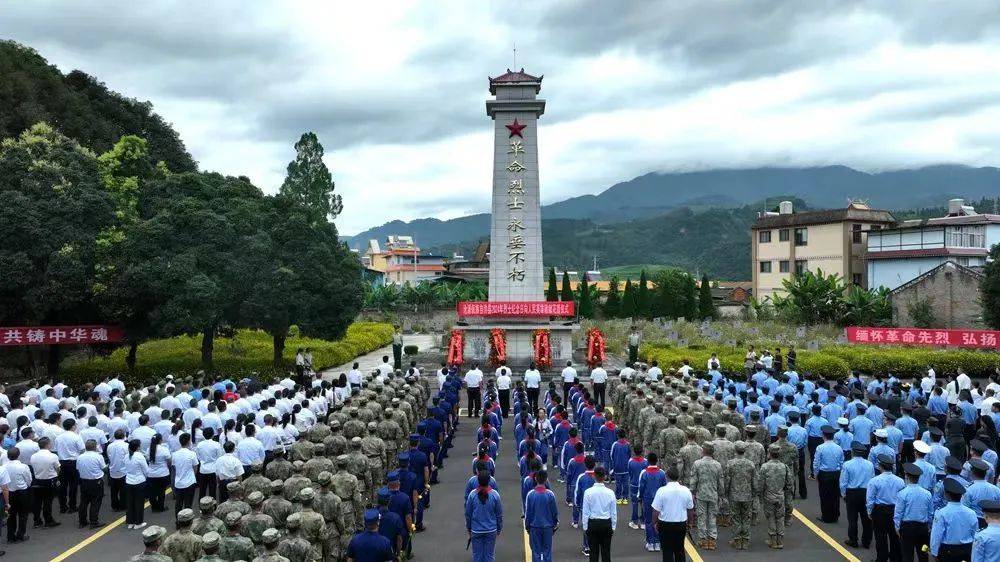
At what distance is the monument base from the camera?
28.5 meters

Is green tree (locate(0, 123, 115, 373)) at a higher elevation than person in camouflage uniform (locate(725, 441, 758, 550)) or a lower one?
higher

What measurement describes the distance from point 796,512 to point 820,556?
2008 mm

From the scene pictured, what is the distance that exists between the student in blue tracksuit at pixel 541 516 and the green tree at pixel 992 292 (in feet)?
90.8

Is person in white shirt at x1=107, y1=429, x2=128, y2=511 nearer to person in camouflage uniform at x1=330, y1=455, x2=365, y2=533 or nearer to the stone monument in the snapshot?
person in camouflage uniform at x1=330, y1=455, x2=365, y2=533

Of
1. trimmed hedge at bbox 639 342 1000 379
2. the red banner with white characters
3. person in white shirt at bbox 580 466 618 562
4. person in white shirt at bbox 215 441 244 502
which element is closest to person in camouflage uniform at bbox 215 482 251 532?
person in white shirt at bbox 215 441 244 502

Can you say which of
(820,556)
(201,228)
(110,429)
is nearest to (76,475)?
(110,429)

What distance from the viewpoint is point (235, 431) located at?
39.1 ft

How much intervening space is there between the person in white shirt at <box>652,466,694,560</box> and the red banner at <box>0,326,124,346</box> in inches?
777

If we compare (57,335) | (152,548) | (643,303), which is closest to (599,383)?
(152,548)

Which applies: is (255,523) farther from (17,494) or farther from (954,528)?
(954,528)

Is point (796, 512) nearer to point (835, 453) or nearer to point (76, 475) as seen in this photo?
point (835, 453)

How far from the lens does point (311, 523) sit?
7410 mm

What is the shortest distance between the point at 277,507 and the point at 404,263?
89.5 metres

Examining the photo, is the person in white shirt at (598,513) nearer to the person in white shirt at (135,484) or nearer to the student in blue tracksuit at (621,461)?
the student in blue tracksuit at (621,461)
